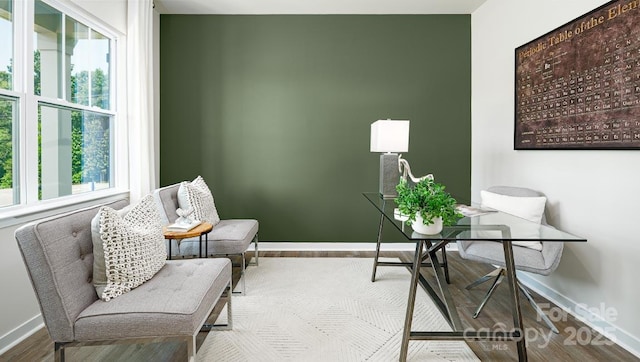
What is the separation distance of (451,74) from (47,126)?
13.4 ft

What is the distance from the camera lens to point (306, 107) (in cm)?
412

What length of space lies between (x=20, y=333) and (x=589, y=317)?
3.90 m

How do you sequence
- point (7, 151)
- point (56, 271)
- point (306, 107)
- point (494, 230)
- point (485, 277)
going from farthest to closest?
point (306, 107)
point (485, 277)
point (7, 151)
point (494, 230)
point (56, 271)

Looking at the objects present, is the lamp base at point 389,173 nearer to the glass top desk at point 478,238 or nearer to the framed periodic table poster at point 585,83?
the glass top desk at point 478,238

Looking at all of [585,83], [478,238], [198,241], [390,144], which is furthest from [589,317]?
[198,241]

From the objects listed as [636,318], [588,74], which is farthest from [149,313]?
[588,74]

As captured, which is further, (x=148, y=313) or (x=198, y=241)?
(x=198, y=241)

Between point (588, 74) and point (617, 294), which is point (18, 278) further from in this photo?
point (588, 74)

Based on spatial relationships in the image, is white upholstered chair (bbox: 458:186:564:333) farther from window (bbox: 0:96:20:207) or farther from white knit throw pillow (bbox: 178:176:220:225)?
window (bbox: 0:96:20:207)

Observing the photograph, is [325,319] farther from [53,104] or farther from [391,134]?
[53,104]

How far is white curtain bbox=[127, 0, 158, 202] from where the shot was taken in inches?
131

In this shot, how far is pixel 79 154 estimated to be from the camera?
292 cm

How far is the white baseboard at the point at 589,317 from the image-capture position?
6.97ft

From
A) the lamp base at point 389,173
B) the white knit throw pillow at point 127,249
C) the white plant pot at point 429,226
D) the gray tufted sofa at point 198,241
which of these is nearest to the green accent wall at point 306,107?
the lamp base at point 389,173
